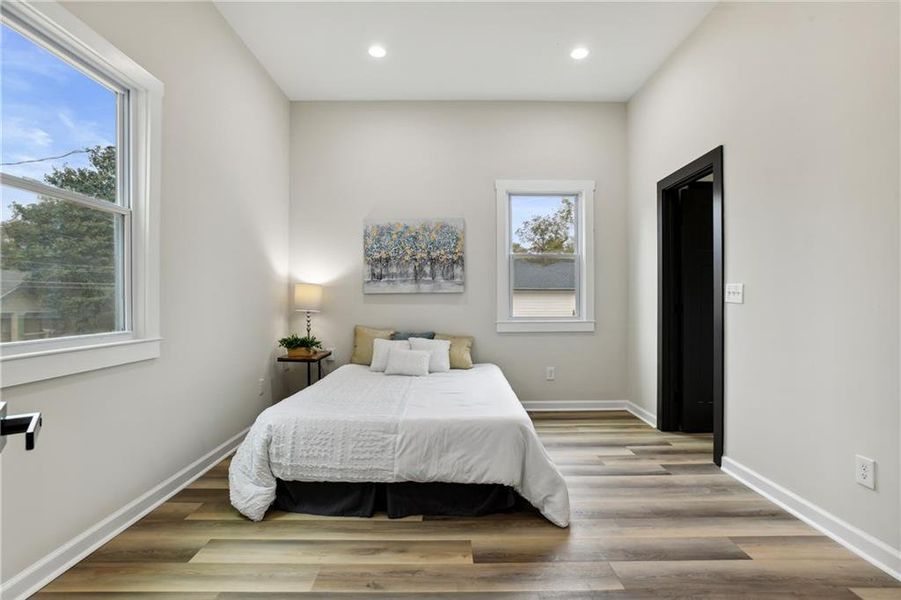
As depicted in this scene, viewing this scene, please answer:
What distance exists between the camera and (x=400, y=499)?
7.55 feet

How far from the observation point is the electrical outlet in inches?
74.9

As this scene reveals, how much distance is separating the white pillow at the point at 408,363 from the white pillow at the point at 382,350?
0.12 m

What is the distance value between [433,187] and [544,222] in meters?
1.18

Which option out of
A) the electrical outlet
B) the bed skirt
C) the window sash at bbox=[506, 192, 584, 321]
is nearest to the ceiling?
the window sash at bbox=[506, 192, 584, 321]

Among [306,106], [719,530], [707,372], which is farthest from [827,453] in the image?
[306,106]

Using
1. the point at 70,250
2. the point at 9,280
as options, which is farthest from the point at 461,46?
the point at 9,280

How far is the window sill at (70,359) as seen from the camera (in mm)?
1586

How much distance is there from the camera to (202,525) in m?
2.19

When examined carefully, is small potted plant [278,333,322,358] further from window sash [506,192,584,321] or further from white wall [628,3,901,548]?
white wall [628,3,901,548]

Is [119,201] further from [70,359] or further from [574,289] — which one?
[574,289]

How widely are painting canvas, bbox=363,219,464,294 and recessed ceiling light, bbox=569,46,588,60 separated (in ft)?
5.55

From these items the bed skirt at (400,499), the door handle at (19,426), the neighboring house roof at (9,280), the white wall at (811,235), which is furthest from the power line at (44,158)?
the white wall at (811,235)

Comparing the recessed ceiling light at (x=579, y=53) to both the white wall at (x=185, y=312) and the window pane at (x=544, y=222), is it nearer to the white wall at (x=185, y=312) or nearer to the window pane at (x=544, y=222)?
the window pane at (x=544, y=222)

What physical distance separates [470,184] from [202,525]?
346cm
